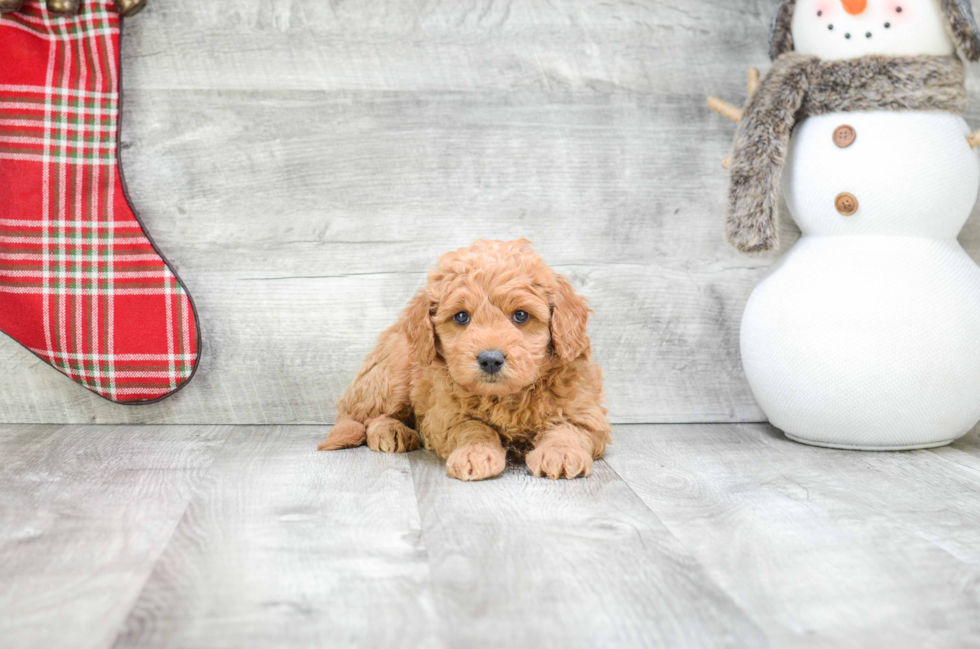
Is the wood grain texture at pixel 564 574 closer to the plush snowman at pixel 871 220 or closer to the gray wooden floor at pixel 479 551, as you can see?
the gray wooden floor at pixel 479 551

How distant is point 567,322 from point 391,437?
19.8 inches

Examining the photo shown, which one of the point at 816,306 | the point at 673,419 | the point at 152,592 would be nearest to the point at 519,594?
the point at 152,592

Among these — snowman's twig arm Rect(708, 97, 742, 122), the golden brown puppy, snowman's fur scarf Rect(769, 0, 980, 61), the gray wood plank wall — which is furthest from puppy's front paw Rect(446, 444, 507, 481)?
snowman's fur scarf Rect(769, 0, 980, 61)

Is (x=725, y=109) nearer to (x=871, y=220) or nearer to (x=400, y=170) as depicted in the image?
(x=871, y=220)

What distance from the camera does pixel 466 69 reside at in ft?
7.20

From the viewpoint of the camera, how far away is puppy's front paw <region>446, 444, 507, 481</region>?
1.64 meters

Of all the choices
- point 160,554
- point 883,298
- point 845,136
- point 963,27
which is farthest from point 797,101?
point 160,554

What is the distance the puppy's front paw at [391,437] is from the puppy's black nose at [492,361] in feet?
1.34

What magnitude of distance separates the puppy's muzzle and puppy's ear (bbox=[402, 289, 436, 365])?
0.54ft

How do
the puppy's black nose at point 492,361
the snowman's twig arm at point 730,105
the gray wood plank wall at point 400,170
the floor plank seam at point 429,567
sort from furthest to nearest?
the gray wood plank wall at point 400,170 → the snowman's twig arm at point 730,105 → the puppy's black nose at point 492,361 → the floor plank seam at point 429,567

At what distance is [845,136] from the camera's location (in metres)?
1.89

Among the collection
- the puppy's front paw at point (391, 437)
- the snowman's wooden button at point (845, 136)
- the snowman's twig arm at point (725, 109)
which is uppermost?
the snowman's twig arm at point (725, 109)

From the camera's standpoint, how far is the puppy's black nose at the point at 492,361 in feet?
5.17

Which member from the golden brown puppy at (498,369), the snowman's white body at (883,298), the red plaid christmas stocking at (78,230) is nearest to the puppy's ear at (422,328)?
the golden brown puppy at (498,369)
